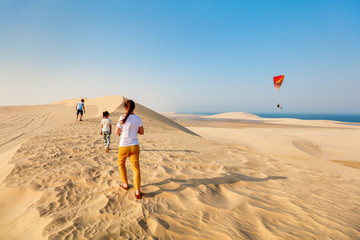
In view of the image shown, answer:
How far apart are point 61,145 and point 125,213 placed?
535cm

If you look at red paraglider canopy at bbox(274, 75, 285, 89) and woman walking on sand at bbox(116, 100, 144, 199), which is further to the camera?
red paraglider canopy at bbox(274, 75, 285, 89)

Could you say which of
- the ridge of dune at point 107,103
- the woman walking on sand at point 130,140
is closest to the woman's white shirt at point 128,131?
the woman walking on sand at point 130,140

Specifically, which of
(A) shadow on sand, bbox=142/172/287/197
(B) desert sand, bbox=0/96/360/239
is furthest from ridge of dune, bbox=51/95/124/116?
(A) shadow on sand, bbox=142/172/287/197

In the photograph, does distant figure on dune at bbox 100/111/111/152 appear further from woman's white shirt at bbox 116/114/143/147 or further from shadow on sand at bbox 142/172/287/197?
woman's white shirt at bbox 116/114/143/147

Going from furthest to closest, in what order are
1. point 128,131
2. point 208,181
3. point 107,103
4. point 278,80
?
point 107,103, point 278,80, point 208,181, point 128,131

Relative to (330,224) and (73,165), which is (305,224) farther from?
(73,165)

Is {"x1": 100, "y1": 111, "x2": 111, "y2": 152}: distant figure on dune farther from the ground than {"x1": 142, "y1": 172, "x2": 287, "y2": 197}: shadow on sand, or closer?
farther from the ground

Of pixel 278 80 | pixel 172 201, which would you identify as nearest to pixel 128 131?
pixel 172 201

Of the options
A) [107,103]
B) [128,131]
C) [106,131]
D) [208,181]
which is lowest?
[208,181]

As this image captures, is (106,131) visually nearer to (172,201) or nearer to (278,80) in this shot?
(172,201)

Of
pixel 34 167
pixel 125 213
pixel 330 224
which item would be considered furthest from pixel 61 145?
pixel 330 224

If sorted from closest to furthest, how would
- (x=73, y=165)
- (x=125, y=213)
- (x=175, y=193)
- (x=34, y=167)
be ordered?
(x=125, y=213) → (x=175, y=193) → (x=34, y=167) → (x=73, y=165)

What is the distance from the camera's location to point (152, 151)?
21.4 ft

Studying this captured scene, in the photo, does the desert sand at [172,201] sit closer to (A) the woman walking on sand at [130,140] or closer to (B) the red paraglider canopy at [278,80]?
(A) the woman walking on sand at [130,140]
